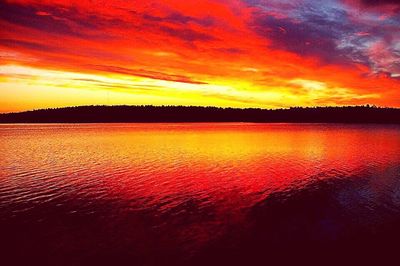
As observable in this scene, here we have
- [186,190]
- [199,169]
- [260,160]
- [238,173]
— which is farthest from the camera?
[260,160]

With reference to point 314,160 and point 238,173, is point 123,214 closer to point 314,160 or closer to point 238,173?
point 238,173

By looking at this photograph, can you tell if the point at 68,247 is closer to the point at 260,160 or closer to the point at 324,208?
the point at 324,208

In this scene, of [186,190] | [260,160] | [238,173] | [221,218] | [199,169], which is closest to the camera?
[221,218]

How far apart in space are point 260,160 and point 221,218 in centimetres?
2719

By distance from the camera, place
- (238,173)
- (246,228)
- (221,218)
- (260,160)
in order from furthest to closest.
A: (260,160) → (238,173) → (221,218) → (246,228)

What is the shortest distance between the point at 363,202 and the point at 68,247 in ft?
65.0

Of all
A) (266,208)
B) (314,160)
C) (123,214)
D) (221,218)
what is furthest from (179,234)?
(314,160)

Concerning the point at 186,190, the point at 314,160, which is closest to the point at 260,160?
the point at 314,160

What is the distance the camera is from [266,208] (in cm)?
2161

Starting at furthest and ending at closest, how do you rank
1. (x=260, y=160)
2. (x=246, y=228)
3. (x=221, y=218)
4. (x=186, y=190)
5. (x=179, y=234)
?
(x=260, y=160) → (x=186, y=190) → (x=221, y=218) → (x=246, y=228) → (x=179, y=234)

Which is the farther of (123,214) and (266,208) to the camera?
(266,208)

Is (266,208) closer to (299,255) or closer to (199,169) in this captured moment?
(299,255)

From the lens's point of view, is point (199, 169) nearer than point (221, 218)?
No

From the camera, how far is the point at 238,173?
34.8 meters
